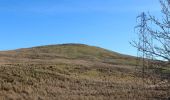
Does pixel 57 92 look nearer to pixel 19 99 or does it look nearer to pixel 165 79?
pixel 19 99

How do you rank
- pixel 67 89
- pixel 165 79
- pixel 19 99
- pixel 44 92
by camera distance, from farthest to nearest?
pixel 67 89, pixel 44 92, pixel 19 99, pixel 165 79

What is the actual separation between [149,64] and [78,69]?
47628mm

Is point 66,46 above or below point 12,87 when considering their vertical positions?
above

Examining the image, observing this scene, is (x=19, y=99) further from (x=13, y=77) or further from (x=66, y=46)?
(x=66, y=46)

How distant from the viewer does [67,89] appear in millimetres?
39344

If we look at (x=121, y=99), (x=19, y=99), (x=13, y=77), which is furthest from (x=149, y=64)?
(x=13, y=77)

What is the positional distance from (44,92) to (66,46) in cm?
7318

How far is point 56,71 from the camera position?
170 feet

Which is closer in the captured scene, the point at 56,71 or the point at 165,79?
the point at 165,79

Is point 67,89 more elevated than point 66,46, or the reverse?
point 66,46

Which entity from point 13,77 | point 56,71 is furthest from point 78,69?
point 13,77

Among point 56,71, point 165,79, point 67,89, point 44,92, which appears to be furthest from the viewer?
point 56,71

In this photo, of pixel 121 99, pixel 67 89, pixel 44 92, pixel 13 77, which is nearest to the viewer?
pixel 121 99

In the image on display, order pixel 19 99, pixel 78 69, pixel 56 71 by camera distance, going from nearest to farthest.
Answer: pixel 19 99, pixel 56 71, pixel 78 69
